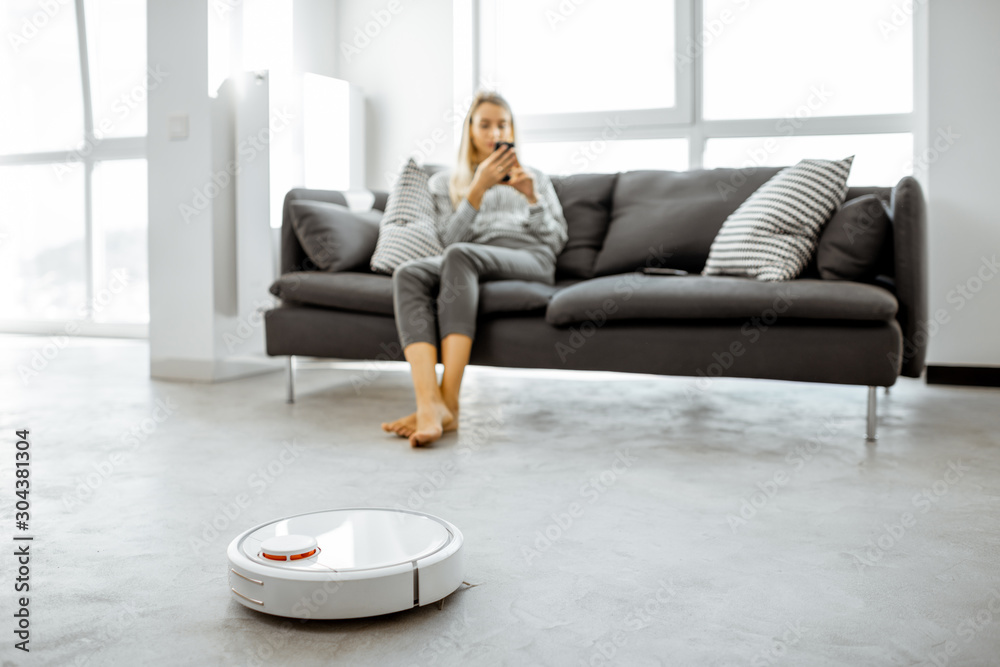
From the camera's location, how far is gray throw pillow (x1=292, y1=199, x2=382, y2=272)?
3.00m

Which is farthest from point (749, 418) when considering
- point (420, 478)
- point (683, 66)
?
point (683, 66)

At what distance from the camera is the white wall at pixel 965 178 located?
11.0ft

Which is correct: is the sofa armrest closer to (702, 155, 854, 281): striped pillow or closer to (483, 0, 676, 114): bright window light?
(702, 155, 854, 281): striped pillow

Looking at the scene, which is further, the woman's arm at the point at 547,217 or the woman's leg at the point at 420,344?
the woman's arm at the point at 547,217

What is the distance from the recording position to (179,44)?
3.41 m

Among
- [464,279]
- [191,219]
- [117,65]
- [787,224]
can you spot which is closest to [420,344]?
[464,279]

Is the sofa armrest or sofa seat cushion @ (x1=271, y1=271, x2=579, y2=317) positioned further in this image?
sofa seat cushion @ (x1=271, y1=271, x2=579, y2=317)

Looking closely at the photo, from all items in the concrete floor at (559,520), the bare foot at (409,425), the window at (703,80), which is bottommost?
the concrete floor at (559,520)

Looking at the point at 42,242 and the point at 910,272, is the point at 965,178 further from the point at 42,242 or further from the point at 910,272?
the point at 42,242

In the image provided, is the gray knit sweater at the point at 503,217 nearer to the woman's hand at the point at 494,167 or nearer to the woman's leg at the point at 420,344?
the woman's hand at the point at 494,167

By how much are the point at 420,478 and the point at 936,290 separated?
259 centimetres

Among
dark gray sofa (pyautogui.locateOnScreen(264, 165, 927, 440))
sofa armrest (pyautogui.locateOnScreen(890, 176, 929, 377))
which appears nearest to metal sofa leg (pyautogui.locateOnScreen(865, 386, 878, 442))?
dark gray sofa (pyautogui.locateOnScreen(264, 165, 927, 440))

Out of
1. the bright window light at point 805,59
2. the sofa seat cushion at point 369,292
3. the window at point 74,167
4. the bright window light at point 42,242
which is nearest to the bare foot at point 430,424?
the sofa seat cushion at point 369,292

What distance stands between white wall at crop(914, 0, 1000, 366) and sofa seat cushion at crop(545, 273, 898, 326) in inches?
54.6
